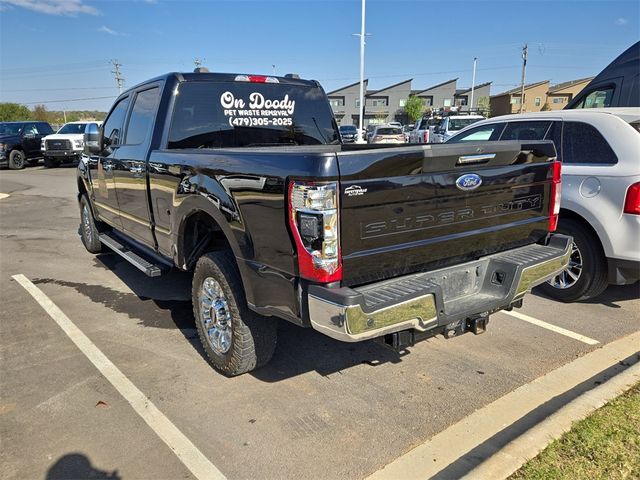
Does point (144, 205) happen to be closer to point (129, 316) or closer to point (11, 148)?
point (129, 316)

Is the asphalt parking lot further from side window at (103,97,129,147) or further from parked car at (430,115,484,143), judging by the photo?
parked car at (430,115,484,143)

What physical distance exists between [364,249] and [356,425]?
1160 millimetres

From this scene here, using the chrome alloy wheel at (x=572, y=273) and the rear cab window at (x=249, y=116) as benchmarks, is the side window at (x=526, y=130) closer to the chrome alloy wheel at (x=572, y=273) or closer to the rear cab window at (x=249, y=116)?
the chrome alloy wheel at (x=572, y=273)

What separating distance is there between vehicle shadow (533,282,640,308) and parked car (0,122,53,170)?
21.9 meters

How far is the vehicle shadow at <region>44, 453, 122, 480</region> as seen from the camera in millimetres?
2473

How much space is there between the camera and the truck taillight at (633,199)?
4.01 m

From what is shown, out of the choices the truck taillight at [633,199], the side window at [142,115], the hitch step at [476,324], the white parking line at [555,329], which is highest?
the side window at [142,115]

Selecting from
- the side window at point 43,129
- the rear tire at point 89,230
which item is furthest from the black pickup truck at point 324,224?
the side window at point 43,129

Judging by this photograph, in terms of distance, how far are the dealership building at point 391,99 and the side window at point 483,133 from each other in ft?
226

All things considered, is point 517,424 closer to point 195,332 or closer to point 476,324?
point 476,324

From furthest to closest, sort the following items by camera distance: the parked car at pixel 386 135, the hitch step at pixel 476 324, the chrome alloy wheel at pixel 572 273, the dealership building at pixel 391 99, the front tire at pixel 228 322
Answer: the dealership building at pixel 391 99 < the parked car at pixel 386 135 < the chrome alloy wheel at pixel 572 273 < the front tire at pixel 228 322 < the hitch step at pixel 476 324

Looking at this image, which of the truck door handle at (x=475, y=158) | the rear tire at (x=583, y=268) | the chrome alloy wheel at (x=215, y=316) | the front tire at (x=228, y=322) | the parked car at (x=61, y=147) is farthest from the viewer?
the parked car at (x=61, y=147)

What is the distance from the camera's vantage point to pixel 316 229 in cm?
232

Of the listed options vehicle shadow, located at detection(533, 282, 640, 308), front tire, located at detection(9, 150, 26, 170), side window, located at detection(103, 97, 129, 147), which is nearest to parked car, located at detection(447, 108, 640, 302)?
vehicle shadow, located at detection(533, 282, 640, 308)
